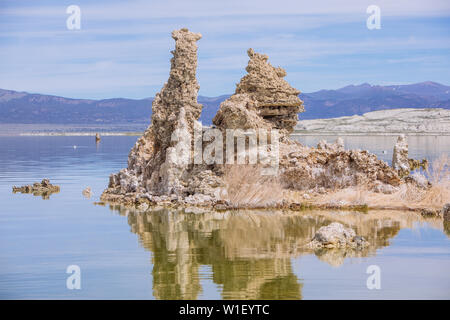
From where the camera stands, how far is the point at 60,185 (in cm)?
2573

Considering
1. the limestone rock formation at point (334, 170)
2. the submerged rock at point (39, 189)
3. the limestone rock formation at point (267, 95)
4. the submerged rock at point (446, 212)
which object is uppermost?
the limestone rock formation at point (267, 95)

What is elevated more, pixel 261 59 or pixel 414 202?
pixel 261 59

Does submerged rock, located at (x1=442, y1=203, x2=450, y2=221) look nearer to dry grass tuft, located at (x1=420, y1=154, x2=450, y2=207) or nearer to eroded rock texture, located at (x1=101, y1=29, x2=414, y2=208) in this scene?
dry grass tuft, located at (x1=420, y1=154, x2=450, y2=207)

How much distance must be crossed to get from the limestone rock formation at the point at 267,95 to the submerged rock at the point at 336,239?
22.2 ft

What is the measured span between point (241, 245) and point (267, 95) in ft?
25.2

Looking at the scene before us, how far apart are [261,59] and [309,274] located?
10.6m

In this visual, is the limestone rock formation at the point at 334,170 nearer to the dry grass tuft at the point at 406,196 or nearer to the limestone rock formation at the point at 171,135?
the dry grass tuft at the point at 406,196

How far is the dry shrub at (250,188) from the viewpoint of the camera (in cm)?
1897

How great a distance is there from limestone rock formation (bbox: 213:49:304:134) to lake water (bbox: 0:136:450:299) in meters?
3.61

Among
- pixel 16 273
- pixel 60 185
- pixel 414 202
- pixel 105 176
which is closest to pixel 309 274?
pixel 16 273

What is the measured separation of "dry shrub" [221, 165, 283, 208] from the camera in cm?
1897

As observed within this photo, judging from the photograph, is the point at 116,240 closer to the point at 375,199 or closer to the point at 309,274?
the point at 309,274

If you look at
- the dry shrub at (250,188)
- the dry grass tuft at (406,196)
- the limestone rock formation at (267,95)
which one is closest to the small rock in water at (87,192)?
the limestone rock formation at (267,95)

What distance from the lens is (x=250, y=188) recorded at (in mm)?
19141
